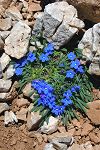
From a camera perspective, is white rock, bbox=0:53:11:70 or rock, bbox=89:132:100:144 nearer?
rock, bbox=89:132:100:144

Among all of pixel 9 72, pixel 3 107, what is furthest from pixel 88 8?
pixel 3 107

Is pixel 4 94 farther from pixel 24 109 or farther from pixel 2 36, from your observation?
pixel 2 36

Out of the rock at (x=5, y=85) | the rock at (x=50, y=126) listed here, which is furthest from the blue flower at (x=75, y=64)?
the rock at (x=5, y=85)

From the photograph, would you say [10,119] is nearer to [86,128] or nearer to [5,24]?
[86,128]

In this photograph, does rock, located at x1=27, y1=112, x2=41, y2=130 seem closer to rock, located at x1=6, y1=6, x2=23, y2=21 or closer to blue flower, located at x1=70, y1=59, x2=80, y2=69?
blue flower, located at x1=70, y1=59, x2=80, y2=69

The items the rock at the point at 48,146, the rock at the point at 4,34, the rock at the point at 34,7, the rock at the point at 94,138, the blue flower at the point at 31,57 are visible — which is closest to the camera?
the rock at the point at 48,146

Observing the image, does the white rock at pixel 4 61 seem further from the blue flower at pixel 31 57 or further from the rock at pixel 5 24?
the rock at pixel 5 24

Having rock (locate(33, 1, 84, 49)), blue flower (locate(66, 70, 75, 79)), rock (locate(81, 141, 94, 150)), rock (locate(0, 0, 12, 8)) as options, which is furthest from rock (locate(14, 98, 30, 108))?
rock (locate(0, 0, 12, 8))
